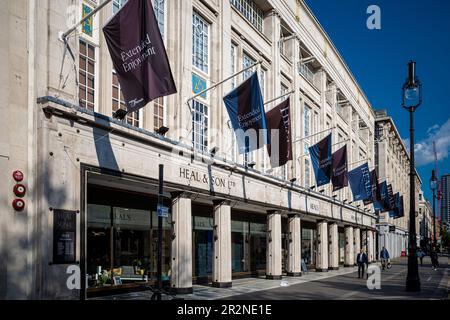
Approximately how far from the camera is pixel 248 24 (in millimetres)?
25875

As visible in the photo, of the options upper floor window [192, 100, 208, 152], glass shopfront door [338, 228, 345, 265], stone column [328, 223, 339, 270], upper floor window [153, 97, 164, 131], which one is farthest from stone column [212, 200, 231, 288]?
glass shopfront door [338, 228, 345, 265]

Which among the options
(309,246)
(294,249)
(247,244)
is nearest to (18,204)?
(247,244)

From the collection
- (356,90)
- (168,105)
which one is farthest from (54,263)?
(356,90)

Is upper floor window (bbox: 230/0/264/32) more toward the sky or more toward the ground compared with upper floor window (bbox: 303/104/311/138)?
more toward the sky

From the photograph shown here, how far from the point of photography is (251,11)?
27453mm

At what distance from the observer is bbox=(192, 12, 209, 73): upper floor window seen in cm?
2061

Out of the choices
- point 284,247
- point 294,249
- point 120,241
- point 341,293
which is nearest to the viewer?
point 120,241

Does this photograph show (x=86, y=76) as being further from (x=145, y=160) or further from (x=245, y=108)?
(x=245, y=108)

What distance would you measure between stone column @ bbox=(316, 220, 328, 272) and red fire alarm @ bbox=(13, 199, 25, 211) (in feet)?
88.5

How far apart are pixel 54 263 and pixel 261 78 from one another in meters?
18.1

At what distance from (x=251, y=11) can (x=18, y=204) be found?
1956cm

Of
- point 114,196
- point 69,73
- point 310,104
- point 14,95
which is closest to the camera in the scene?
point 14,95

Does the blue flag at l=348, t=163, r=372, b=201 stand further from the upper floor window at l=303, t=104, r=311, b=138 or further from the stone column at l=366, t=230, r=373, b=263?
the stone column at l=366, t=230, r=373, b=263
